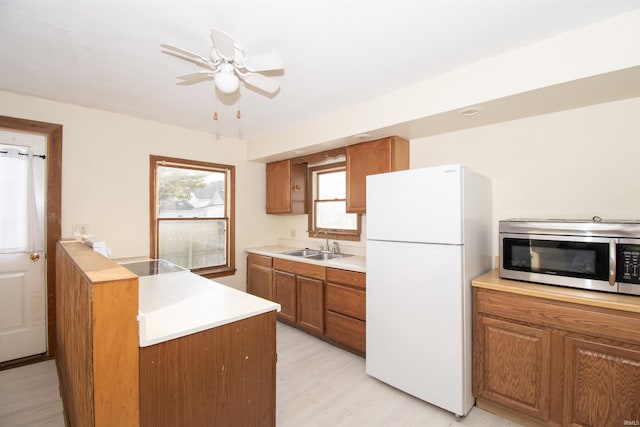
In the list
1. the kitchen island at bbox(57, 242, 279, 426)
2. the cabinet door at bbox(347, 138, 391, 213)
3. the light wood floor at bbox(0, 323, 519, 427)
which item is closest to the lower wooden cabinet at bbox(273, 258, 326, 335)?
the light wood floor at bbox(0, 323, 519, 427)

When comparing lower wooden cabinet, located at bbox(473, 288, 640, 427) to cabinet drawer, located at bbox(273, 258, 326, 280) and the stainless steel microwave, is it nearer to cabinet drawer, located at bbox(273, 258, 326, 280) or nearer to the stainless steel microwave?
the stainless steel microwave

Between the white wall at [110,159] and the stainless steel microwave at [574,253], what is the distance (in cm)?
343

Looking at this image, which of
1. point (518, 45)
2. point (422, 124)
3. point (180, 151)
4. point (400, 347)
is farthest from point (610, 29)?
point (180, 151)

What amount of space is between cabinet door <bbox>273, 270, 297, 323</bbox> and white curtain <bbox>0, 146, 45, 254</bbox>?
2.31 m

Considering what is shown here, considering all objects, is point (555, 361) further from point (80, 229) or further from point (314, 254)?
point (80, 229)

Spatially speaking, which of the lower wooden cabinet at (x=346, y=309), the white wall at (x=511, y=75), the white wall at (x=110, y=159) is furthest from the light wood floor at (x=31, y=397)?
the white wall at (x=511, y=75)

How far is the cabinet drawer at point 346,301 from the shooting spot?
8.73ft

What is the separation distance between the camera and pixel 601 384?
1576 millimetres

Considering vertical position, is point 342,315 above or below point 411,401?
above

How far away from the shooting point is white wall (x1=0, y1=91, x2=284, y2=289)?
276 centimetres

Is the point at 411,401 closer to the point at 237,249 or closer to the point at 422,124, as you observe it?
the point at 422,124

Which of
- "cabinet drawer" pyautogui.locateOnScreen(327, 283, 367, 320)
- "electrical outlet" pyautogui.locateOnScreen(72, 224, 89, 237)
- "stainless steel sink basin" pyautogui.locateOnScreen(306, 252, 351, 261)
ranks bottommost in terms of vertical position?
"cabinet drawer" pyautogui.locateOnScreen(327, 283, 367, 320)

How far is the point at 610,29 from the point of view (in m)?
1.55

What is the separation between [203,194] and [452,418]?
3.45 meters
